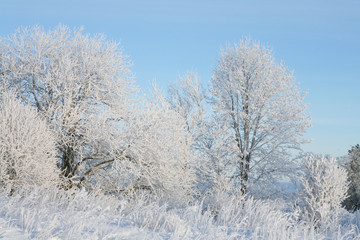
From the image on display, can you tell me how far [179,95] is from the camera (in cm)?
2147

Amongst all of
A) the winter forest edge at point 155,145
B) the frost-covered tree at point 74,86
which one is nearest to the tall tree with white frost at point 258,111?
the winter forest edge at point 155,145

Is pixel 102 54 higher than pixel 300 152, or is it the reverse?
pixel 102 54

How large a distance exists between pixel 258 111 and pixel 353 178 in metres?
9.61

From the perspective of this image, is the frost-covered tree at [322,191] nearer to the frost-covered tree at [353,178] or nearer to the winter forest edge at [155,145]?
the winter forest edge at [155,145]

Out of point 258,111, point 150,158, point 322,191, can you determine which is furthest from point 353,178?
point 150,158

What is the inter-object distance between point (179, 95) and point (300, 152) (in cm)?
796

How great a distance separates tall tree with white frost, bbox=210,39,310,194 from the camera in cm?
1730

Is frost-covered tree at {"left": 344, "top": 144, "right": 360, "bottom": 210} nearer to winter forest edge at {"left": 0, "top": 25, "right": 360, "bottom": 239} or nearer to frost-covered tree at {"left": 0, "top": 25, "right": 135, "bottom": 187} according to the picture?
winter forest edge at {"left": 0, "top": 25, "right": 360, "bottom": 239}

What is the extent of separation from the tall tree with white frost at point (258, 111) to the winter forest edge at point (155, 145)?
6cm

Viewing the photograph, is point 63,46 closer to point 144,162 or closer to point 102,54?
point 102,54

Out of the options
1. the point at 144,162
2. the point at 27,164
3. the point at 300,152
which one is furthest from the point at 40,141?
the point at 300,152

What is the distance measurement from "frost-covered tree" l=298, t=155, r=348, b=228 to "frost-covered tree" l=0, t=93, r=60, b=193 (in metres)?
7.80

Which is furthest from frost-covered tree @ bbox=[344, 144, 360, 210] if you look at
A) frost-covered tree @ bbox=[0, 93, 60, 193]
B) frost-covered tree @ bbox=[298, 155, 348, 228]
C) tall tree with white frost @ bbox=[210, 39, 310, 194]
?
frost-covered tree @ bbox=[0, 93, 60, 193]

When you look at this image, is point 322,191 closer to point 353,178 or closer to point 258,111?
point 258,111
